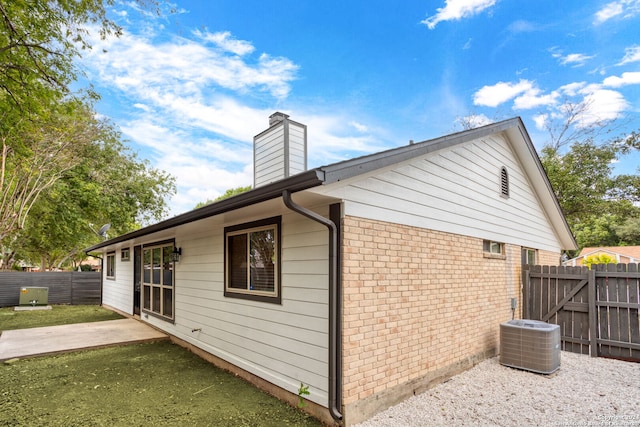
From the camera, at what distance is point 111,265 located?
13.3m

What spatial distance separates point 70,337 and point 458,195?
8.03m

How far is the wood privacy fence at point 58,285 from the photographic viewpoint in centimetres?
1343

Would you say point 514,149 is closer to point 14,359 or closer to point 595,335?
point 595,335

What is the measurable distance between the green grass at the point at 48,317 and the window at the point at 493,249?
10016mm

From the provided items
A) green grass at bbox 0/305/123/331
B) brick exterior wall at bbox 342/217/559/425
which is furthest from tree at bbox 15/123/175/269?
brick exterior wall at bbox 342/217/559/425

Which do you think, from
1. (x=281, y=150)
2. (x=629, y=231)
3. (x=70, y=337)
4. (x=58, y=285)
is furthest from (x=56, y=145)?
(x=629, y=231)

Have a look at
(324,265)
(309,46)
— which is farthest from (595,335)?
(309,46)

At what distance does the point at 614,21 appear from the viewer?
12453mm

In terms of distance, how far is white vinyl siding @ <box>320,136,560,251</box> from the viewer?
13.0 ft

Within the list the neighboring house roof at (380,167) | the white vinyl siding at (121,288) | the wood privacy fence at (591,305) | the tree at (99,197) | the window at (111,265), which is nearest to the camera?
the neighboring house roof at (380,167)

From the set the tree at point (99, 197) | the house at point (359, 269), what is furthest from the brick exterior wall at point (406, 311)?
the tree at point (99, 197)

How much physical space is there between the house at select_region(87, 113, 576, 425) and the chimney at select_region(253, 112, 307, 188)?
0.04 m

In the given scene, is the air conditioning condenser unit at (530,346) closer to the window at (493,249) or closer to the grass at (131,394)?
the window at (493,249)

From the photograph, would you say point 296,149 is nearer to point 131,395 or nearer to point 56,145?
point 131,395
